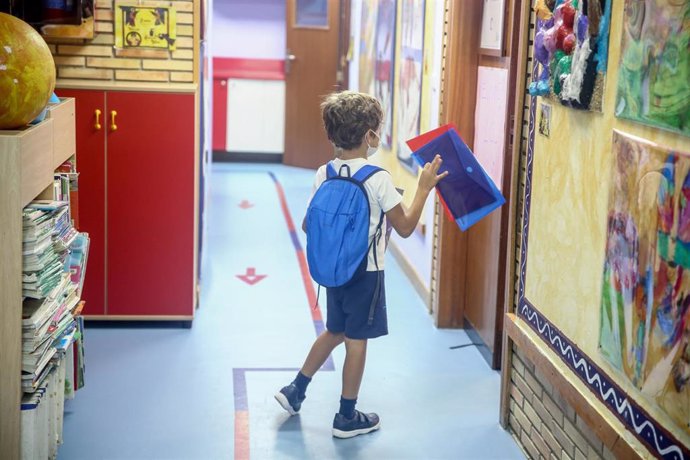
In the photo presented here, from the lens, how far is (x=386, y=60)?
273 inches

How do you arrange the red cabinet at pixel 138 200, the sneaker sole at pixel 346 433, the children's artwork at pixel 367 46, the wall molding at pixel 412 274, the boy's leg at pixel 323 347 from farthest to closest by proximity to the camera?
the children's artwork at pixel 367 46 → the wall molding at pixel 412 274 → the red cabinet at pixel 138 200 → the boy's leg at pixel 323 347 → the sneaker sole at pixel 346 433

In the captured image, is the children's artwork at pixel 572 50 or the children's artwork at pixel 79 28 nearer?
the children's artwork at pixel 572 50

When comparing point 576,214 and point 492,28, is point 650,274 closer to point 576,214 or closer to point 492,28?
point 576,214

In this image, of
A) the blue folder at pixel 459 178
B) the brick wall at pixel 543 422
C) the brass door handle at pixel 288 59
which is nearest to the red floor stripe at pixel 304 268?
the blue folder at pixel 459 178

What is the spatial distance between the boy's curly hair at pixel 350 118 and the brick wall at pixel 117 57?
1412 mm

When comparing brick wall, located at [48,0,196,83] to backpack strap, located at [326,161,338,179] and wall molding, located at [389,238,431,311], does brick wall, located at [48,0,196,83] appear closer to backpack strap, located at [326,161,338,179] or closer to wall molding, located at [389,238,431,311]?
backpack strap, located at [326,161,338,179]

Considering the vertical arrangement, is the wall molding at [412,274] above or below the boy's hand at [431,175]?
below

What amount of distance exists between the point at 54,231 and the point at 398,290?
3.04 meters

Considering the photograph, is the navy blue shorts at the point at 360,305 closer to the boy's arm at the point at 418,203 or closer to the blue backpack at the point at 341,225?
the blue backpack at the point at 341,225

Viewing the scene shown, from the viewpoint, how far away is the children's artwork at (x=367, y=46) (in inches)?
301

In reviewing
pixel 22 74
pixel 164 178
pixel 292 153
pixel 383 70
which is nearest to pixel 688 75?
pixel 22 74

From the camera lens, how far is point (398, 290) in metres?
5.91

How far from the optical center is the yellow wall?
2.70 meters

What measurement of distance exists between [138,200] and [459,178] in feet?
6.29
